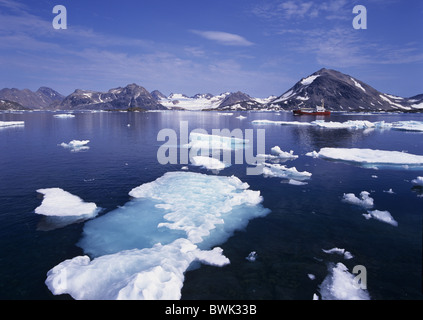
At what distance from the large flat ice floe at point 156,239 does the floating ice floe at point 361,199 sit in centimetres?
620

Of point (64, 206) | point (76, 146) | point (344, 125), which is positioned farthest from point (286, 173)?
point (344, 125)

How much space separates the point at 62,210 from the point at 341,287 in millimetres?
14997

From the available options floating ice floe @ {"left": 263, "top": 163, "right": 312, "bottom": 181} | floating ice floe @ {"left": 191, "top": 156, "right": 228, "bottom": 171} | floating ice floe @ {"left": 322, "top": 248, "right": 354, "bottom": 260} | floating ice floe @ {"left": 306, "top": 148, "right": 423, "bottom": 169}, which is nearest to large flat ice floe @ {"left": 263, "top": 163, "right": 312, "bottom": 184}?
floating ice floe @ {"left": 263, "top": 163, "right": 312, "bottom": 181}

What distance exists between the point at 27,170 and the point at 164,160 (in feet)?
43.8

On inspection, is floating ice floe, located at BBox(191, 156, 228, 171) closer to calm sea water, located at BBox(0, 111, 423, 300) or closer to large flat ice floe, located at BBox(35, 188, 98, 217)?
calm sea water, located at BBox(0, 111, 423, 300)

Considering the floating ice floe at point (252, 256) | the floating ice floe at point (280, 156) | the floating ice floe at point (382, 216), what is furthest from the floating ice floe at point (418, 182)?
the floating ice floe at point (252, 256)

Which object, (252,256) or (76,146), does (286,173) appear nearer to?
(252,256)

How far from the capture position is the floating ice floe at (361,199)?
55.6 feet

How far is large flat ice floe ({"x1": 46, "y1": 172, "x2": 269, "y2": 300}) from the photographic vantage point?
8953 millimetres

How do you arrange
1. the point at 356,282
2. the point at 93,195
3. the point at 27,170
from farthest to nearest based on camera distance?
the point at 27,170, the point at 93,195, the point at 356,282
